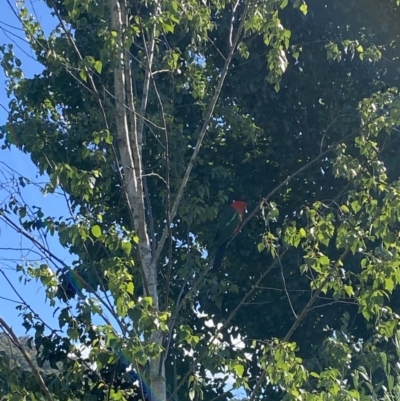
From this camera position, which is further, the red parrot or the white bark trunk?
the red parrot

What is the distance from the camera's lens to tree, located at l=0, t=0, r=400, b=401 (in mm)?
5078

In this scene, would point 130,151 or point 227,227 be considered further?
point 227,227

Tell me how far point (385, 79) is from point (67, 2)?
3987 millimetres

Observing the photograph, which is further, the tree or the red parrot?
the red parrot

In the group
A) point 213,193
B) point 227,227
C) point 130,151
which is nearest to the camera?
point 130,151

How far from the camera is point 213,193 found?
7688 mm

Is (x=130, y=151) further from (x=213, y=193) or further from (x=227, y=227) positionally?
(x=213, y=193)

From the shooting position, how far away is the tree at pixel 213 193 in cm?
508

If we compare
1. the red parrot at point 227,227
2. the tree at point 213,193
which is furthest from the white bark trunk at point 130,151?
the red parrot at point 227,227

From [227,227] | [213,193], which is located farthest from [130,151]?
[213,193]

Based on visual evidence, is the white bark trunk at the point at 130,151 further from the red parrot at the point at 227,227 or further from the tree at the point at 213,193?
the red parrot at the point at 227,227

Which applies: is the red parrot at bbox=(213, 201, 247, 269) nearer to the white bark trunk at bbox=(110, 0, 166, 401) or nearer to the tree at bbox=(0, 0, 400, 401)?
the tree at bbox=(0, 0, 400, 401)

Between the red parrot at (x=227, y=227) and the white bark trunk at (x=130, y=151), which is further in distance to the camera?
the red parrot at (x=227, y=227)

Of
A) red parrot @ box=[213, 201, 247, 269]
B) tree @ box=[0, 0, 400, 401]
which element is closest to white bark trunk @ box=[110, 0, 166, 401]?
tree @ box=[0, 0, 400, 401]
